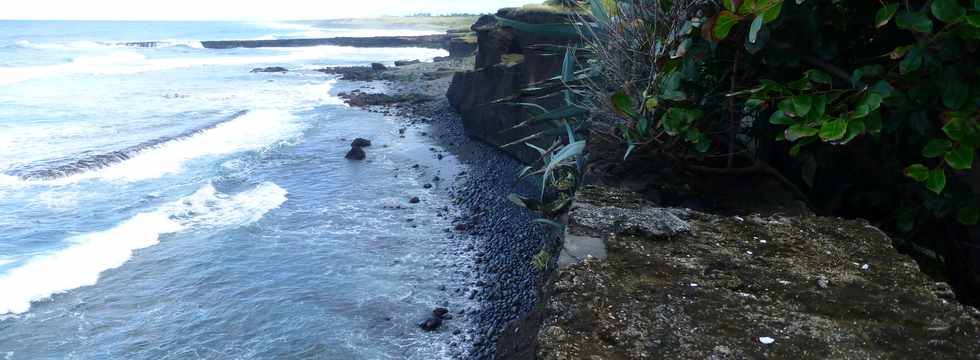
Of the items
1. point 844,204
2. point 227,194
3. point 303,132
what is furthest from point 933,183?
point 303,132

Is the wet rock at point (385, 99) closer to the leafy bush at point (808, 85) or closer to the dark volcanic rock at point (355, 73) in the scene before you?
the dark volcanic rock at point (355, 73)

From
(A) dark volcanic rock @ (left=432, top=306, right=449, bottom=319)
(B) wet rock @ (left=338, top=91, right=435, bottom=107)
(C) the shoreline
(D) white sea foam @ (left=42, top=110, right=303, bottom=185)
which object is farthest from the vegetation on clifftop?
(B) wet rock @ (left=338, top=91, right=435, bottom=107)

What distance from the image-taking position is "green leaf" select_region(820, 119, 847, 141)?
2.54 meters

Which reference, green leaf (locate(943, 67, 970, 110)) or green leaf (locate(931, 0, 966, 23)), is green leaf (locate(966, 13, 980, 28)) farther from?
green leaf (locate(943, 67, 970, 110))

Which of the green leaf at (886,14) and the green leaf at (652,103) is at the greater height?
the green leaf at (886,14)

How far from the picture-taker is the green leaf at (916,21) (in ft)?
8.21

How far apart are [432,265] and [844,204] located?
8.95 meters

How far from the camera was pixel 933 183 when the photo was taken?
2.58 metres

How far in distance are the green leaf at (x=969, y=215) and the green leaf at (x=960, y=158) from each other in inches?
23.6

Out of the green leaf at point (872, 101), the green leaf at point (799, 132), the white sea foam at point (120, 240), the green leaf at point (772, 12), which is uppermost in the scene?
the green leaf at point (772, 12)

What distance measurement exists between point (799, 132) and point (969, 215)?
962 mm

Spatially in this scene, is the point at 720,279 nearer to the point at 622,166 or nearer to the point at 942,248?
the point at 622,166

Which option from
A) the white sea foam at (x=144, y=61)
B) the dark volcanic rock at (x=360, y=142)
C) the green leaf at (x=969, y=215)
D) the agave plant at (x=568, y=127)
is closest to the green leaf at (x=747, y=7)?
the green leaf at (x=969, y=215)

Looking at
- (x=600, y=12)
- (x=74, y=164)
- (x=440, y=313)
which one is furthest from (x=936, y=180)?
(x=74, y=164)
